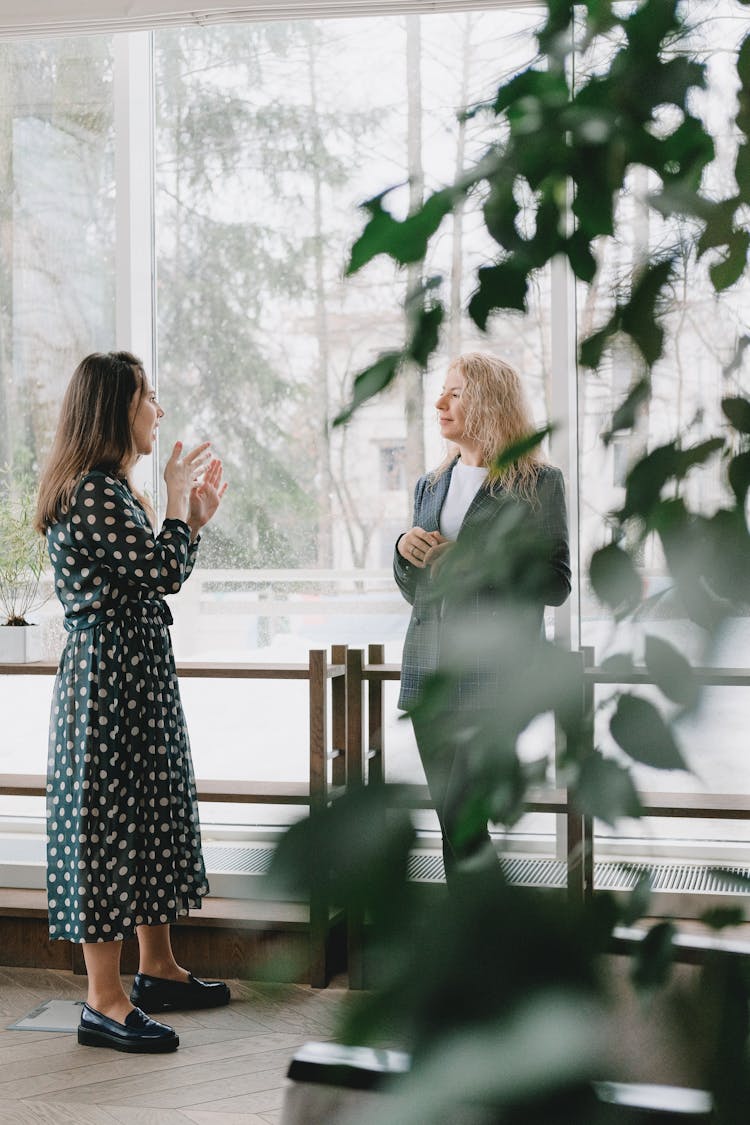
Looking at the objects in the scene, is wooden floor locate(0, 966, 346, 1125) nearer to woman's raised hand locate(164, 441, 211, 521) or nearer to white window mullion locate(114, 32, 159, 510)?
woman's raised hand locate(164, 441, 211, 521)

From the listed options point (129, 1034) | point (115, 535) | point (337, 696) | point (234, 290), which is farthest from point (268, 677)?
point (234, 290)

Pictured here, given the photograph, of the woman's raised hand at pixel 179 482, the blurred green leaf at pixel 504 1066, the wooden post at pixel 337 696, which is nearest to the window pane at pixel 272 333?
the wooden post at pixel 337 696

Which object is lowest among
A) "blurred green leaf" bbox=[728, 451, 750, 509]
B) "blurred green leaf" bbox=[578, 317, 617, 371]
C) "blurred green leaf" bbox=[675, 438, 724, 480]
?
"blurred green leaf" bbox=[728, 451, 750, 509]

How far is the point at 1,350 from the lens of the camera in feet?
12.6

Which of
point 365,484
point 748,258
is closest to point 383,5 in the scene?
point 365,484

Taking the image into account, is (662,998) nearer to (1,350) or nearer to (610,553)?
(610,553)

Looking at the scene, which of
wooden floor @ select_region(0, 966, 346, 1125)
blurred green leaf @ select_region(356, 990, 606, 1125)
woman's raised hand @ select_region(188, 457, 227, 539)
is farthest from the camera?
woman's raised hand @ select_region(188, 457, 227, 539)

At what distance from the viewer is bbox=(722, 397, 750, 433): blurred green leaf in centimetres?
32

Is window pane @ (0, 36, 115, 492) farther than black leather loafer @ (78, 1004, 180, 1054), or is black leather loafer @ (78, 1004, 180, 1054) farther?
window pane @ (0, 36, 115, 492)

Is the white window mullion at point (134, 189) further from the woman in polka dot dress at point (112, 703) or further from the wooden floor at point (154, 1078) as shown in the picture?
the wooden floor at point (154, 1078)

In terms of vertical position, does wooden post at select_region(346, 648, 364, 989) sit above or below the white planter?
above

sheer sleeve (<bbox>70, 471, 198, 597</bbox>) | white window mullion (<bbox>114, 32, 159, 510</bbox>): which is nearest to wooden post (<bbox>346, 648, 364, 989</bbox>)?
sheer sleeve (<bbox>70, 471, 198, 597</bbox>)

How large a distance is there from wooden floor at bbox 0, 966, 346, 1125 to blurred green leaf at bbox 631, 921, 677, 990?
2145 mm

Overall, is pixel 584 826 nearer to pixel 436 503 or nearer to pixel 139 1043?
pixel 436 503
